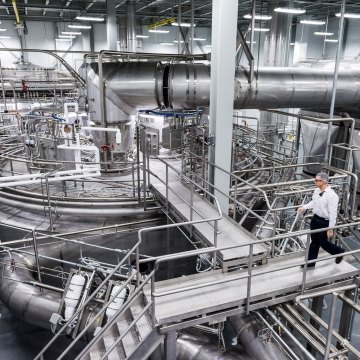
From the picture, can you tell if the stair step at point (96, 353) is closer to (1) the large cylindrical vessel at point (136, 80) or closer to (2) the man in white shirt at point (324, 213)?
(2) the man in white shirt at point (324, 213)

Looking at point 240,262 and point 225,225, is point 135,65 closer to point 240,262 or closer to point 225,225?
point 225,225

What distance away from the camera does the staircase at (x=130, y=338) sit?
3771 millimetres

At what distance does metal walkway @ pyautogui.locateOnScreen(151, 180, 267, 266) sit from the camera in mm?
4883

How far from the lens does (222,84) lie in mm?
6375

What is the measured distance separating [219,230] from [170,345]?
2.00 metres

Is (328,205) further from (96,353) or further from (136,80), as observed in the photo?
(136,80)

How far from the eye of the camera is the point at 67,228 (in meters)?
6.78

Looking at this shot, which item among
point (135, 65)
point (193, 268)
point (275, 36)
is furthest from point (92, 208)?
point (275, 36)

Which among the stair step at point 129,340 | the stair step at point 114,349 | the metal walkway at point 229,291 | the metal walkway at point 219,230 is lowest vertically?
the stair step at point 114,349

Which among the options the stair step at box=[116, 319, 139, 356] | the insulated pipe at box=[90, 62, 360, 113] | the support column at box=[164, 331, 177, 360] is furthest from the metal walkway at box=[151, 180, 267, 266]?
Answer: the insulated pipe at box=[90, 62, 360, 113]

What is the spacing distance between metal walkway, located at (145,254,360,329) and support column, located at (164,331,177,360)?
Result: 0.17 metres

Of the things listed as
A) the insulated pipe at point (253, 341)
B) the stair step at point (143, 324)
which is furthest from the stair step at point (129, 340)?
the insulated pipe at point (253, 341)

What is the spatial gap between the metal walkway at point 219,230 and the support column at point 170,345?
118 cm

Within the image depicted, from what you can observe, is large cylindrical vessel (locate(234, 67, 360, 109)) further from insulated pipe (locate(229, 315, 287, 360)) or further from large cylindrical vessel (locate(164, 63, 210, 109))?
insulated pipe (locate(229, 315, 287, 360))
